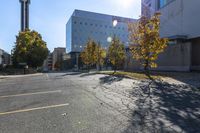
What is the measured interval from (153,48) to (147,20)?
3.10 m

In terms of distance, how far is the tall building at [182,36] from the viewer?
34656mm

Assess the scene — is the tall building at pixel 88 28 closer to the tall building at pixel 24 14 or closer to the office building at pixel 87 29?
the office building at pixel 87 29

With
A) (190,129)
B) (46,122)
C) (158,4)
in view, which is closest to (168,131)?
(190,129)

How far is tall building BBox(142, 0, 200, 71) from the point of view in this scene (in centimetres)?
3466

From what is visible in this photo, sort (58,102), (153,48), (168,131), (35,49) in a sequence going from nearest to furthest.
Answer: (168,131) < (58,102) < (153,48) < (35,49)

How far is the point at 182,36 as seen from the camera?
38.3 metres

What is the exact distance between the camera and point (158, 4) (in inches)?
1972

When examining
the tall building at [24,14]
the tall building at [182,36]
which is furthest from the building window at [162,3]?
the tall building at [24,14]

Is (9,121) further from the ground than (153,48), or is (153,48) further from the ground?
(153,48)

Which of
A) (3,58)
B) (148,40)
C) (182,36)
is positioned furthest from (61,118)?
(3,58)

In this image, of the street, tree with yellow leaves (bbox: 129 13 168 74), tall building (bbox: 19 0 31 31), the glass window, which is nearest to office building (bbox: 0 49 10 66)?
tall building (bbox: 19 0 31 31)

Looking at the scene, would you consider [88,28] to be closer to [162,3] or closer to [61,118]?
[162,3]

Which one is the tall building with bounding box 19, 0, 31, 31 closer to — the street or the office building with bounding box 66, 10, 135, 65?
the office building with bounding box 66, 10, 135, 65

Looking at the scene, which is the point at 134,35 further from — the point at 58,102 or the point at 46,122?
the point at 46,122
